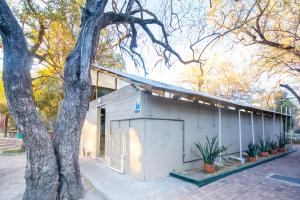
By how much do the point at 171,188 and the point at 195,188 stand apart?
2.30ft

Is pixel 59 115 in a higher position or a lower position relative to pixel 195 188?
higher

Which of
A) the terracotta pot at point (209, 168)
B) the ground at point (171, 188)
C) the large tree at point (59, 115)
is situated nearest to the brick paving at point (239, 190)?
the ground at point (171, 188)

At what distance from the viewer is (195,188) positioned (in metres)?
5.70

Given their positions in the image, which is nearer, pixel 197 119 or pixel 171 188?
pixel 171 188

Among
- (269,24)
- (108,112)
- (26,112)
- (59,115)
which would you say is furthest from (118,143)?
(269,24)

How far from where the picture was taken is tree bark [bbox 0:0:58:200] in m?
4.04

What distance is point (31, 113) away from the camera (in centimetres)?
420

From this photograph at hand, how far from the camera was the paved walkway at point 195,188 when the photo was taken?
201 inches

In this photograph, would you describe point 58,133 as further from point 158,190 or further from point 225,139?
point 225,139

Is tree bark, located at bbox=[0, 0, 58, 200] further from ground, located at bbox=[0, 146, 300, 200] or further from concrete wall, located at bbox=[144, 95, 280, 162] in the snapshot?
concrete wall, located at bbox=[144, 95, 280, 162]

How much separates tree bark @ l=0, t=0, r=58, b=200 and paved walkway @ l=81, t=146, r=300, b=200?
1.66 m

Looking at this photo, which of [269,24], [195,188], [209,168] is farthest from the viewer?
[269,24]

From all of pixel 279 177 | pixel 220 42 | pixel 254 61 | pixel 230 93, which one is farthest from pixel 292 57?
pixel 230 93

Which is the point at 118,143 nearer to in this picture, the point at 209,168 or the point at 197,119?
the point at 197,119
